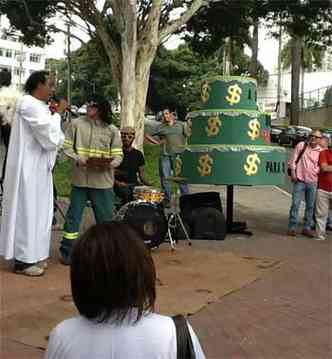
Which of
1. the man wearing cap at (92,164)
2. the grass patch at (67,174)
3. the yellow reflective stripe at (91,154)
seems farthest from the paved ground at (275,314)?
the grass patch at (67,174)

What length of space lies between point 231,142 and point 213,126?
360mm

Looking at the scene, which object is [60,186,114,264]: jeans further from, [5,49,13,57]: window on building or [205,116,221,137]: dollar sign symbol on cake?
[5,49,13,57]: window on building

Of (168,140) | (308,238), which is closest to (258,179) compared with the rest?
(308,238)

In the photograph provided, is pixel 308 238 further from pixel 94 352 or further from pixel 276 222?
pixel 94 352

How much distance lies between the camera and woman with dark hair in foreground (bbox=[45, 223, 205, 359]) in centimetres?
175

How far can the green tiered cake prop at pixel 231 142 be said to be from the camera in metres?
8.93

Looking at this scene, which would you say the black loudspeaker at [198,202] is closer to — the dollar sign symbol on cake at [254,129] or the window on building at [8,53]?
the dollar sign symbol on cake at [254,129]

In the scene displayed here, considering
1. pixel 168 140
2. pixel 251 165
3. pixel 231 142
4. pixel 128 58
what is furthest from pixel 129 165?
pixel 128 58

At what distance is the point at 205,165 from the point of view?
9016 mm

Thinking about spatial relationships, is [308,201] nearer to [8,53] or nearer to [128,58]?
[128,58]

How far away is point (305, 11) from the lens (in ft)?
67.6

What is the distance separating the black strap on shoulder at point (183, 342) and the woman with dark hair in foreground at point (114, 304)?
0.01m

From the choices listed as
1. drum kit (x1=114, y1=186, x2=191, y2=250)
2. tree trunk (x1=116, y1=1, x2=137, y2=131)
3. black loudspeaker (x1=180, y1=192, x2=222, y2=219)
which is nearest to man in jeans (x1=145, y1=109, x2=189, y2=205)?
black loudspeaker (x1=180, y1=192, x2=222, y2=219)

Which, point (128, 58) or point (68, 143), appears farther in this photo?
point (128, 58)
